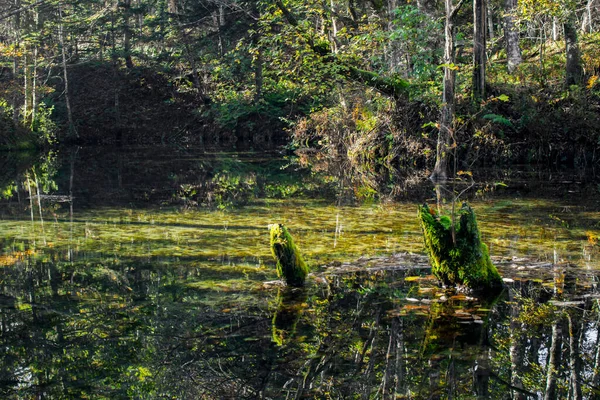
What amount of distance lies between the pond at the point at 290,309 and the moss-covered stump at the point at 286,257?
154mm

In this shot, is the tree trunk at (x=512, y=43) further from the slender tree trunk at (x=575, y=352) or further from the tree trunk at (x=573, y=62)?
the slender tree trunk at (x=575, y=352)

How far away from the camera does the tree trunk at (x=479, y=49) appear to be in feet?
49.9

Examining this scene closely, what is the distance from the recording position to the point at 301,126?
23.4 meters

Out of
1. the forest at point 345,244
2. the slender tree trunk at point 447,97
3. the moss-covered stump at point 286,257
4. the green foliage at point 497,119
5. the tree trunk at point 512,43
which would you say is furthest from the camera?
the tree trunk at point 512,43

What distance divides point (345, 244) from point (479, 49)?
956 cm

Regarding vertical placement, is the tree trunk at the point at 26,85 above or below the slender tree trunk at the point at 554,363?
above

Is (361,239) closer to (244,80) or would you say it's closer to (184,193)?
(184,193)

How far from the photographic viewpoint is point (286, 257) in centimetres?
614

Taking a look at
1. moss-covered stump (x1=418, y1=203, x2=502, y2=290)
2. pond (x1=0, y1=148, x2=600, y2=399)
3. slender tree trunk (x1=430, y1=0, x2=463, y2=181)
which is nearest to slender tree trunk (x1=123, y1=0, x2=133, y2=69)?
slender tree trunk (x1=430, y1=0, x2=463, y2=181)

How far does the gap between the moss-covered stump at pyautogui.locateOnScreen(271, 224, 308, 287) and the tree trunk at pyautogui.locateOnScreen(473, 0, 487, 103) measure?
Result: 36.8ft

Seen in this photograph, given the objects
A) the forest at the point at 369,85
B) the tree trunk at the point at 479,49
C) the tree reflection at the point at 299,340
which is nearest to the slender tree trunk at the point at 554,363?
the tree reflection at the point at 299,340

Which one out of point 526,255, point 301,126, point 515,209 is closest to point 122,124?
point 301,126

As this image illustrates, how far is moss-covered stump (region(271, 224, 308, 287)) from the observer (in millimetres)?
6082

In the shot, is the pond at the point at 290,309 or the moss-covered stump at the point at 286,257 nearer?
the pond at the point at 290,309
